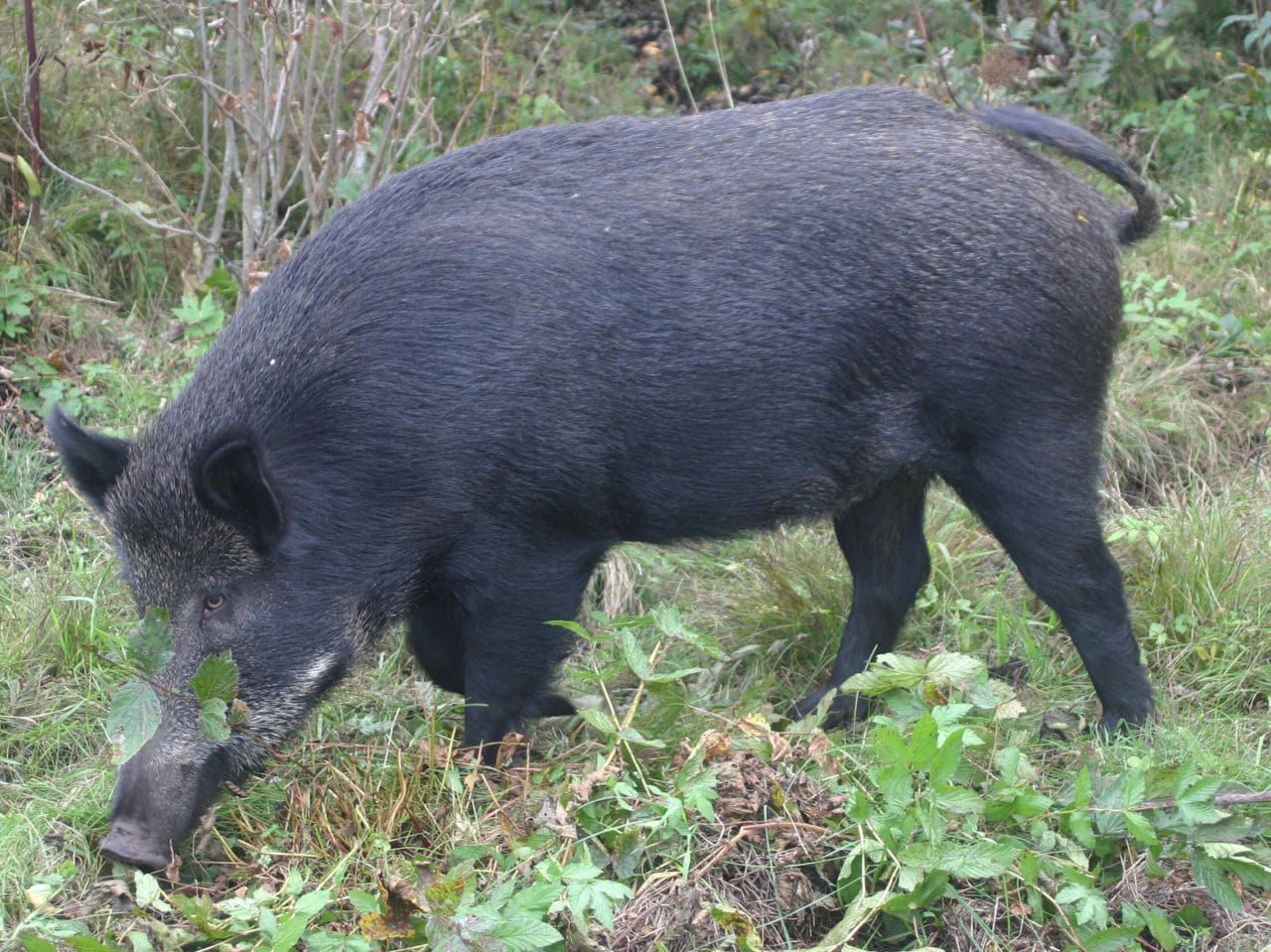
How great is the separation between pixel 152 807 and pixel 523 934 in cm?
103

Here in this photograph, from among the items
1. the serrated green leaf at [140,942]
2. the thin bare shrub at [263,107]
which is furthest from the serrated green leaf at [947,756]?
the thin bare shrub at [263,107]

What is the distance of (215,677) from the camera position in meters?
3.21

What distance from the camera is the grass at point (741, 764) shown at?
299 cm

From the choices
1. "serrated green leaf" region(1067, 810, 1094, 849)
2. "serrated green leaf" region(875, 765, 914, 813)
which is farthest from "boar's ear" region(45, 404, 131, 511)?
"serrated green leaf" region(1067, 810, 1094, 849)

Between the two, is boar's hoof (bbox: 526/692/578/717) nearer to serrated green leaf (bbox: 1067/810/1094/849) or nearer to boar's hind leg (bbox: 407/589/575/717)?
boar's hind leg (bbox: 407/589/575/717)

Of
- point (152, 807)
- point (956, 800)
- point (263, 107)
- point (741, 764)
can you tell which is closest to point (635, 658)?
point (741, 764)

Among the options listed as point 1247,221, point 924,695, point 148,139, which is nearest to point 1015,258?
point 924,695

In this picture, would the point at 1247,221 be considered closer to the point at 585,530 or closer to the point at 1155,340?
the point at 1155,340

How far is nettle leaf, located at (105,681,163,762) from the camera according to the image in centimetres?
306

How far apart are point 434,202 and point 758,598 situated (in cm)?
168

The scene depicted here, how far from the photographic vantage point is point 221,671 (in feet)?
10.5

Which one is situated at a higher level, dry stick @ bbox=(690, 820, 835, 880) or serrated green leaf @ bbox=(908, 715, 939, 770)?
serrated green leaf @ bbox=(908, 715, 939, 770)

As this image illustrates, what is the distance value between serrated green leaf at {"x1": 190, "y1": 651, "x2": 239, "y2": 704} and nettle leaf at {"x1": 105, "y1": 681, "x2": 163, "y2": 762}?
→ 0.31 feet

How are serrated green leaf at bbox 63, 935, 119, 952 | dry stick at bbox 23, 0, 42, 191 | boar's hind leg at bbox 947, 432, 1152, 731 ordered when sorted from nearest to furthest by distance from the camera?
serrated green leaf at bbox 63, 935, 119, 952 → boar's hind leg at bbox 947, 432, 1152, 731 → dry stick at bbox 23, 0, 42, 191
